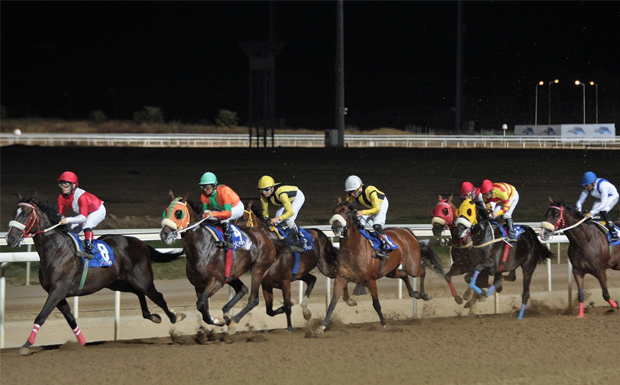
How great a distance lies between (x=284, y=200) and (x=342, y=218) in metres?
1.02

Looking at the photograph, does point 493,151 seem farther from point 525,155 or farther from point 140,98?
point 140,98

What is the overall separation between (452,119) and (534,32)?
9.69 meters

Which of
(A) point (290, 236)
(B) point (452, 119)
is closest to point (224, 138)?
(B) point (452, 119)

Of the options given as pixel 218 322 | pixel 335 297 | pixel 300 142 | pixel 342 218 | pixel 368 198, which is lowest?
pixel 218 322

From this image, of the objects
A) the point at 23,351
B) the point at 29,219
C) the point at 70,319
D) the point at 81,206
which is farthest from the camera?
the point at 81,206

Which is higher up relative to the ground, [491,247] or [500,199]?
[500,199]

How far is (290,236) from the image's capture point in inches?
304

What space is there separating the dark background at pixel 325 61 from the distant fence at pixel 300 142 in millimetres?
14468

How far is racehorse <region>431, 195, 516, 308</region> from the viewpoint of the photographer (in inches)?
311

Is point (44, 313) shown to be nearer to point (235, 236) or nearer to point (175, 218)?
point (175, 218)

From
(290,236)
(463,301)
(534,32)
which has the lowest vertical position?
(463,301)

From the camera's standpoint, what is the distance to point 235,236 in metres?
7.07

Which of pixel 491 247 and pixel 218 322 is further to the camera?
pixel 491 247

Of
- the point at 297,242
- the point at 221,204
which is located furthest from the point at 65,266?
the point at 297,242
